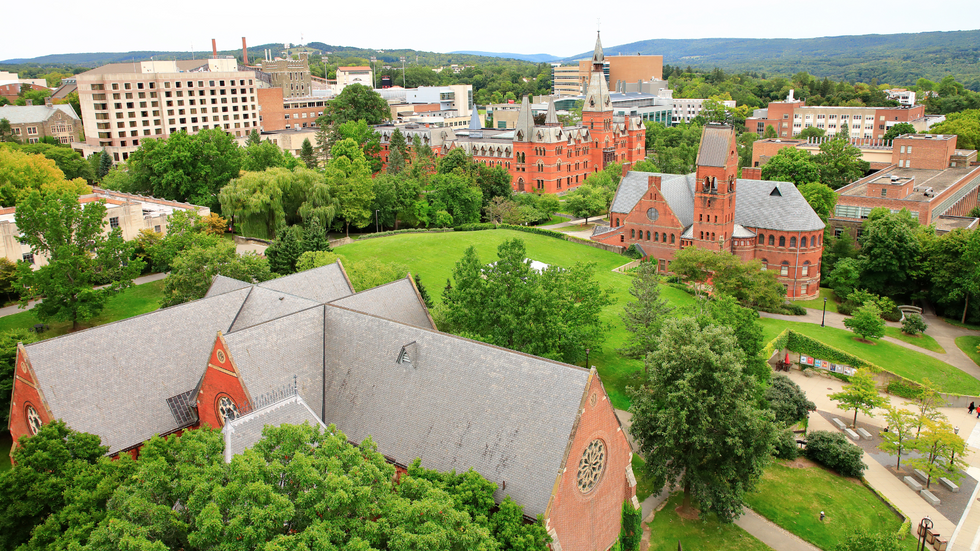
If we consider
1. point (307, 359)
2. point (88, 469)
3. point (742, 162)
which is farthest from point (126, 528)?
point (742, 162)

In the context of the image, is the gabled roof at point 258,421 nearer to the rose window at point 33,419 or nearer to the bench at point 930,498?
the rose window at point 33,419

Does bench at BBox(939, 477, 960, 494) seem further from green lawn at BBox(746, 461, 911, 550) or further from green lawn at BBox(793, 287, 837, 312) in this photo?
green lawn at BBox(793, 287, 837, 312)

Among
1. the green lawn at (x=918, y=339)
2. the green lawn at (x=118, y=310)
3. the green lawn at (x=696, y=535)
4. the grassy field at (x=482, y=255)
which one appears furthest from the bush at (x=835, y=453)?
the green lawn at (x=118, y=310)

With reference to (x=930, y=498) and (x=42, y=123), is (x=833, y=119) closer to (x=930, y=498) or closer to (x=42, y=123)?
(x=930, y=498)

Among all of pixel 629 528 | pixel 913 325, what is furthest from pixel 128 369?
pixel 913 325

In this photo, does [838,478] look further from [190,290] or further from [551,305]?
[190,290]

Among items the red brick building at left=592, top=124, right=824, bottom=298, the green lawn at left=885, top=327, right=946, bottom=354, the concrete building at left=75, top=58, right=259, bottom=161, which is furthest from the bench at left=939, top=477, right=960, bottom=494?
the concrete building at left=75, top=58, right=259, bottom=161
